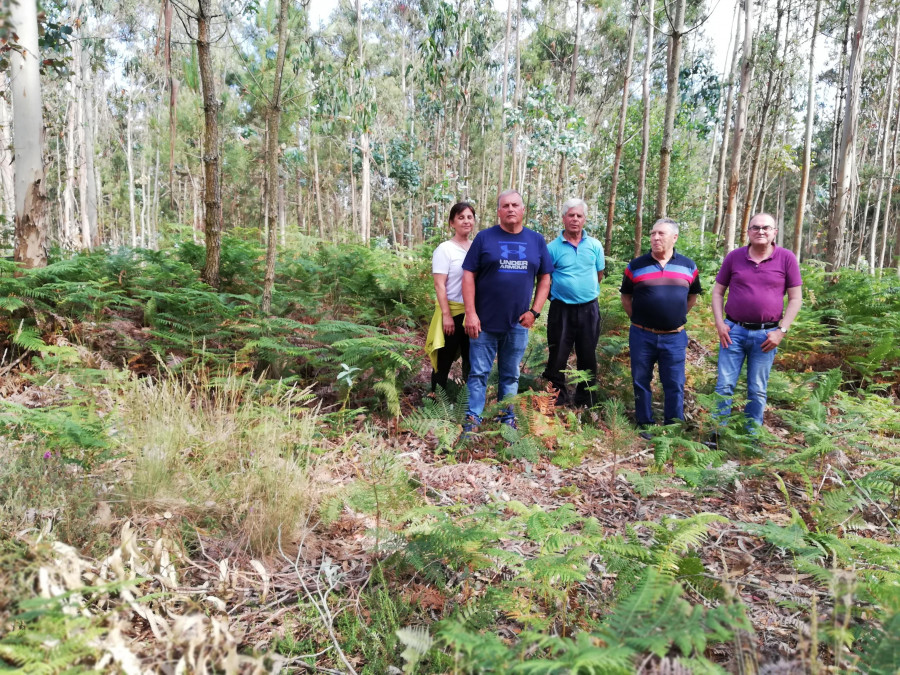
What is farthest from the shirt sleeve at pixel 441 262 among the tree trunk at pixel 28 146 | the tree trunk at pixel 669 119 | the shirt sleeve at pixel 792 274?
the tree trunk at pixel 28 146

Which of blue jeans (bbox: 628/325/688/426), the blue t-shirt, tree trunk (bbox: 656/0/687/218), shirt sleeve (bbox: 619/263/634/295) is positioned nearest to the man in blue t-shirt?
the blue t-shirt

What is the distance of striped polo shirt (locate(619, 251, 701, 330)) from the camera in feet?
14.1

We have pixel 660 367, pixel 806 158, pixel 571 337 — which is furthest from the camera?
pixel 806 158

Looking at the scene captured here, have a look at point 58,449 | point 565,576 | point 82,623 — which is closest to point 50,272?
point 58,449

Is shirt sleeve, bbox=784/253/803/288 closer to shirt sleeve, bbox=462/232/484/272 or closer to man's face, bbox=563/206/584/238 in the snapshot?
man's face, bbox=563/206/584/238

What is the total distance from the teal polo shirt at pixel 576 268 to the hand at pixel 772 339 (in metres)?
1.40

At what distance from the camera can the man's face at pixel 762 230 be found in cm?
407

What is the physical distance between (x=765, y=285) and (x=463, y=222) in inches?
97.9

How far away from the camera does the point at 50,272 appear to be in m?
5.31

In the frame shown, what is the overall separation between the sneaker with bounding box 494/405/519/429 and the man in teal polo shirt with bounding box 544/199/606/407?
0.67 meters

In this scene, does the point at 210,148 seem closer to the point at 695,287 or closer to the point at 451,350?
the point at 451,350

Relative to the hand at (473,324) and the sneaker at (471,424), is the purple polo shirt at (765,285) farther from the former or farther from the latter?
the sneaker at (471,424)

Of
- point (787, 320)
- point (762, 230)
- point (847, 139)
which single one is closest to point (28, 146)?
point (762, 230)

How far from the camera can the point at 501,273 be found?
413 cm
